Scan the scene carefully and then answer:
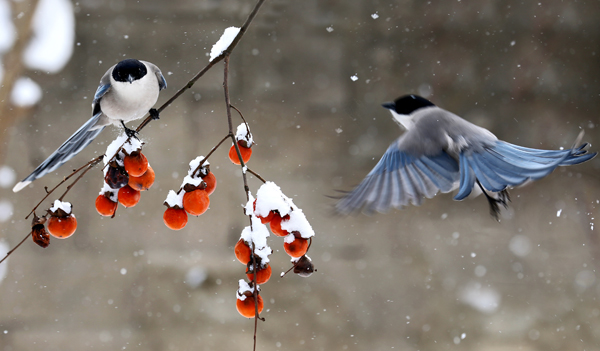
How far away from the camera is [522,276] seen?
2.06 metres

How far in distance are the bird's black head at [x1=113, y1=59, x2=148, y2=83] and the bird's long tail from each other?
3.2 inches

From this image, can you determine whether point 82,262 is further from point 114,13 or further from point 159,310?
point 114,13

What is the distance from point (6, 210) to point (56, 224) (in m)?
1.53

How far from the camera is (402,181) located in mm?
828

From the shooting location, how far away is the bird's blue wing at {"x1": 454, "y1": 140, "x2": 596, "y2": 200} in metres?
0.72

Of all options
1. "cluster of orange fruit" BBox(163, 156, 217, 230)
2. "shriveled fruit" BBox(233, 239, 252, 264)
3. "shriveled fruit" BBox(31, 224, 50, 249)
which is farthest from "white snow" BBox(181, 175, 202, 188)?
"shriveled fruit" BBox(31, 224, 50, 249)

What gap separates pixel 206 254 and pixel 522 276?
4.59ft

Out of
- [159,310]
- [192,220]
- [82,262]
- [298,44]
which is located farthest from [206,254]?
[298,44]

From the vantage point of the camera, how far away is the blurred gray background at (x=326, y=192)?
1.85 metres

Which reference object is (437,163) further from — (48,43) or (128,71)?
(48,43)

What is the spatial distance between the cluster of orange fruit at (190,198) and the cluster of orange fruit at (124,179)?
4cm

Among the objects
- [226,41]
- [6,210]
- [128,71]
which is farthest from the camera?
[6,210]

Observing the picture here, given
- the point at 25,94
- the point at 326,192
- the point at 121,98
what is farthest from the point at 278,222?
the point at 25,94

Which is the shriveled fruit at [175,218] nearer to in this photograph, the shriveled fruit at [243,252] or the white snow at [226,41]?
the shriveled fruit at [243,252]
